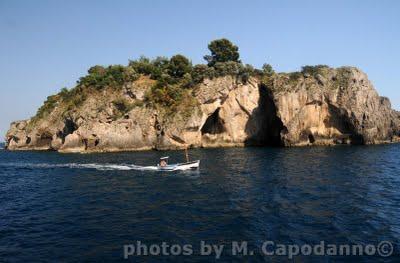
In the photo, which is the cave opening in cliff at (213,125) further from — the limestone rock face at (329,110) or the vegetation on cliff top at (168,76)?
the limestone rock face at (329,110)

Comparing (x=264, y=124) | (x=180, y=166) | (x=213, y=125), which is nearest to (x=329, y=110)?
(x=264, y=124)

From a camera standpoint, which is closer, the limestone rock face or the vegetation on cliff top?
the limestone rock face

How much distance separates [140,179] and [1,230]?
20.3 metres

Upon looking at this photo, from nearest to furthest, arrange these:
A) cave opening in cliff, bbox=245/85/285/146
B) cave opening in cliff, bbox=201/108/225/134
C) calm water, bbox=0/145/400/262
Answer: calm water, bbox=0/145/400/262
cave opening in cliff, bbox=245/85/285/146
cave opening in cliff, bbox=201/108/225/134

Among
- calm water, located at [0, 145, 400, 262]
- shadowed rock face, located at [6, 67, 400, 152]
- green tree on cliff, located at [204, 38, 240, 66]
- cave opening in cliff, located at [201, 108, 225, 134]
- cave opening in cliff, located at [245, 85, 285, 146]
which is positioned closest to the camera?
calm water, located at [0, 145, 400, 262]

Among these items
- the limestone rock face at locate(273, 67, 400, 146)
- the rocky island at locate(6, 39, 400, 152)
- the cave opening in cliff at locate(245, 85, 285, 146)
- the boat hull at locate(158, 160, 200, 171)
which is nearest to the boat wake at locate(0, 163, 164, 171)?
the boat hull at locate(158, 160, 200, 171)

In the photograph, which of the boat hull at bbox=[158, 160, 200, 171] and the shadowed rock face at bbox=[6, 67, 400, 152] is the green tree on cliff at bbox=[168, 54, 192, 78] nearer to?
the shadowed rock face at bbox=[6, 67, 400, 152]

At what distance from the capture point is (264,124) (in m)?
94.9

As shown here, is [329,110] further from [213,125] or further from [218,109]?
[213,125]

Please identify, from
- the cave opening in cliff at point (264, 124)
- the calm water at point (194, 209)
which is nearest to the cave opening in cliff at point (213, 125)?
the cave opening in cliff at point (264, 124)

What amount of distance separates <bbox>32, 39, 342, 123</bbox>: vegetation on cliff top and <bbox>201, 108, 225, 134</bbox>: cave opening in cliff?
9.53 metres

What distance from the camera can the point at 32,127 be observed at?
351 ft

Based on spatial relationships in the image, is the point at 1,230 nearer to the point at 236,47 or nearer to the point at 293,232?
the point at 293,232

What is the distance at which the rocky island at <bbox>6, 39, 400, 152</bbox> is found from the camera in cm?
8488
